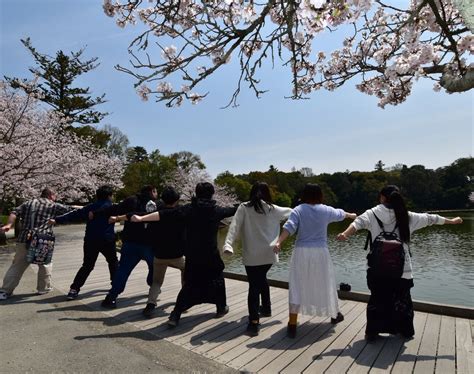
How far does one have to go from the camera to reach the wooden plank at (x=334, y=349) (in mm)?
2924

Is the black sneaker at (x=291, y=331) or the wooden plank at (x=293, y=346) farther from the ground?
the black sneaker at (x=291, y=331)

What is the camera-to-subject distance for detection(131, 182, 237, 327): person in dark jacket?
400 centimetres

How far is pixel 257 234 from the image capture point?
156 inches

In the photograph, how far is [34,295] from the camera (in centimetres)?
547

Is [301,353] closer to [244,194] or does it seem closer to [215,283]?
[215,283]

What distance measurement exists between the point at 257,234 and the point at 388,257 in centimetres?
141

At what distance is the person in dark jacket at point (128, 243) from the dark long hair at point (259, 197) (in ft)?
5.70

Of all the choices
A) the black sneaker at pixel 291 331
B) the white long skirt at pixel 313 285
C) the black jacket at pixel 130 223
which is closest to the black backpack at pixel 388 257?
the white long skirt at pixel 313 285

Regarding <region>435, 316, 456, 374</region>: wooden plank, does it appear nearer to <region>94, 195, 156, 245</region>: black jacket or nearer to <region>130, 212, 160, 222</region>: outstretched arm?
<region>130, 212, 160, 222</region>: outstretched arm

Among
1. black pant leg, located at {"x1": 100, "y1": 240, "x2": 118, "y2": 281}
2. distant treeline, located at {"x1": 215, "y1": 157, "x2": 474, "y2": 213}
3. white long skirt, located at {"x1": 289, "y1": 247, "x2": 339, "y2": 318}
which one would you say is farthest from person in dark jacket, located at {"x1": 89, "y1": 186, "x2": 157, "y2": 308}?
distant treeline, located at {"x1": 215, "y1": 157, "x2": 474, "y2": 213}

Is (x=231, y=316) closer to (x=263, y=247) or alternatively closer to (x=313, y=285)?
(x=263, y=247)

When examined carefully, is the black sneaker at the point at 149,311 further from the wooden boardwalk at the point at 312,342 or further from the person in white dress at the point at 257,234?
the person in white dress at the point at 257,234

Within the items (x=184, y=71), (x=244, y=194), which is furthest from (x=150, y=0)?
(x=244, y=194)

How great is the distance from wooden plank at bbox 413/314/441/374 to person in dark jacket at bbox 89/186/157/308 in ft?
11.6
